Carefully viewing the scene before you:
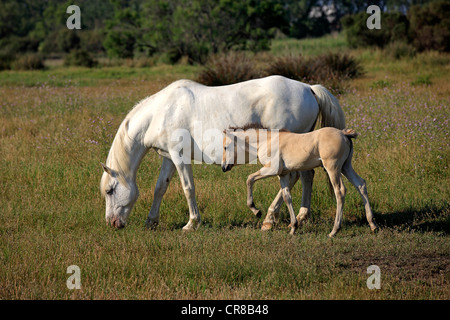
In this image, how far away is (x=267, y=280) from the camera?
5.14 m

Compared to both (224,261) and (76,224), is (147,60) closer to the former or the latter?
(76,224)

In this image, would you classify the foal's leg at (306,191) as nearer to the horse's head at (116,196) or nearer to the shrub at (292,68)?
the horse's head at (116,196)

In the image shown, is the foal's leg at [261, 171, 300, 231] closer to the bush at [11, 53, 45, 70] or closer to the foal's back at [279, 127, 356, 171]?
the foal's back at [279, 127, 356, 171]

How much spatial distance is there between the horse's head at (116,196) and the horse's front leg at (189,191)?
2.42 feet

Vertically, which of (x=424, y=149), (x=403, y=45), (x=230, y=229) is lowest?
(x=230, y=229)

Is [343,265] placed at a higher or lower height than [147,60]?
lower

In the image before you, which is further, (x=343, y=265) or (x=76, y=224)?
(x=76, y=224)

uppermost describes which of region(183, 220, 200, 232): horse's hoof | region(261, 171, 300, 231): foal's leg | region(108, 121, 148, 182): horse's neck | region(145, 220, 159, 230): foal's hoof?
region(108, 121, 148, 182): horse's neck

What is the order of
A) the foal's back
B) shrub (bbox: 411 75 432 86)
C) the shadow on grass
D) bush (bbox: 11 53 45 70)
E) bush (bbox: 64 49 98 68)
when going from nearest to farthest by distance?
1. the foal's back
2. the shadow on grass
3. shrub (bbox: 411 75 432 86)
4. bush (bbox: 11 53 45 70)
5. bush (bbox: 64 49 98 68)

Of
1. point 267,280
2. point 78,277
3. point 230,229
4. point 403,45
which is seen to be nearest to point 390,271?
→ point 267,280

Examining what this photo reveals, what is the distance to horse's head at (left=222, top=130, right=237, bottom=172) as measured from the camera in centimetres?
649

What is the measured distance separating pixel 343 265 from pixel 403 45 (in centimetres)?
2014

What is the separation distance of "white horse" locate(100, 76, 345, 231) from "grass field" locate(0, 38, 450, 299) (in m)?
0.54

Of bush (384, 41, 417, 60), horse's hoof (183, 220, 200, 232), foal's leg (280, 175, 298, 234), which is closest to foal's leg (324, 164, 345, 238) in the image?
foal's leg (280, 175, 298, 234)
